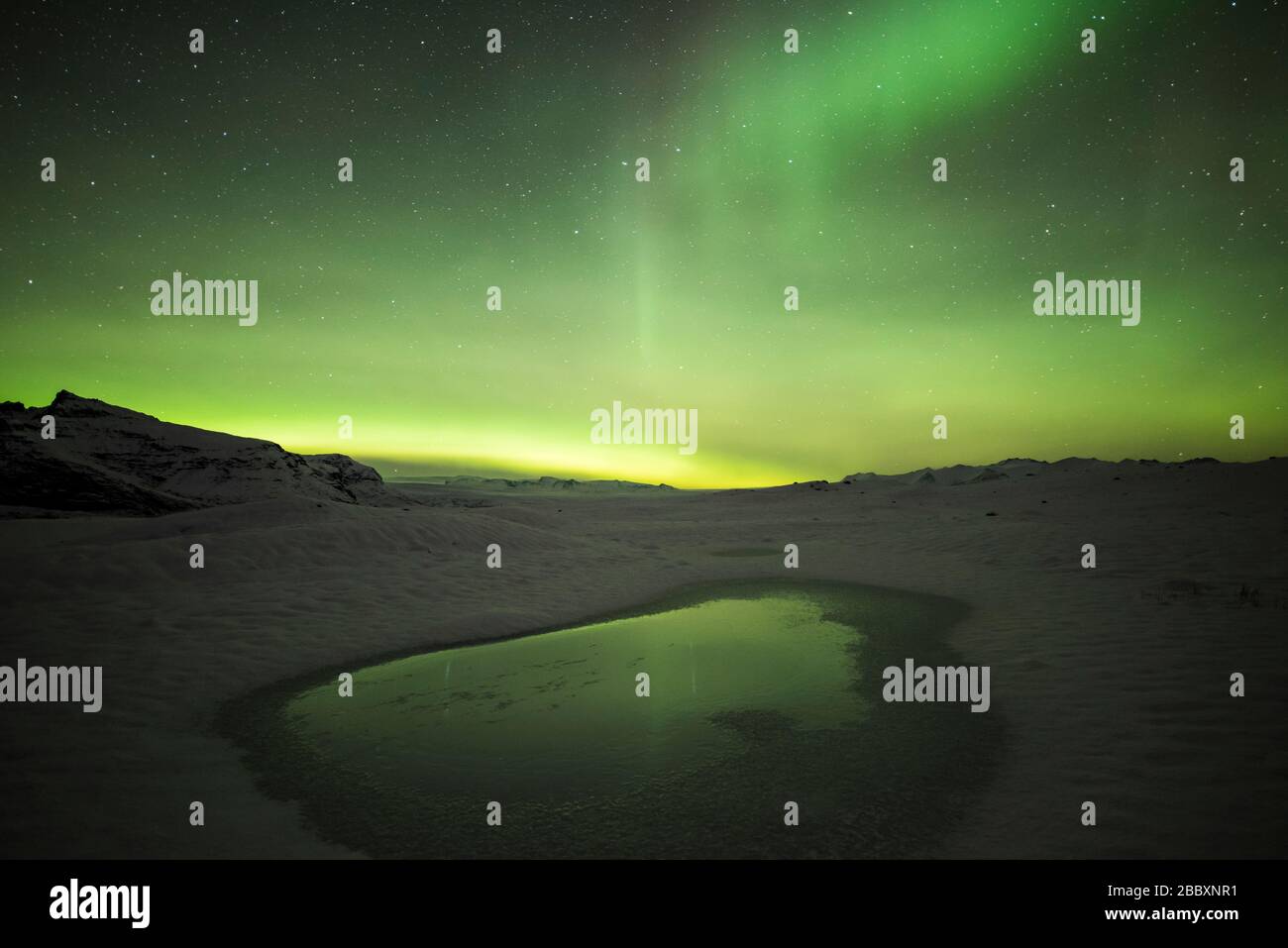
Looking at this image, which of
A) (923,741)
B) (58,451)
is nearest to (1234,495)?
(923,741)

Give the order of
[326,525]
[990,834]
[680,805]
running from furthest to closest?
1. [326,525]
2. [680,805]
3. [990,834]

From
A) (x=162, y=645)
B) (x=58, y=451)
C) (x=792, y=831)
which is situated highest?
(x=58, y=451)

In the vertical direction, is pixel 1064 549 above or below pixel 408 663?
above

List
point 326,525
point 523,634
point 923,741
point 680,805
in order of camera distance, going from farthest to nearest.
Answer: point 326,525
point 523,634
point 923,741
point 680,805

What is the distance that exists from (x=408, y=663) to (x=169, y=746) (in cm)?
388

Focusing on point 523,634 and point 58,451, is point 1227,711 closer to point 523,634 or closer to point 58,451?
point 523,634

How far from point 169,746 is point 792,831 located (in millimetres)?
7368

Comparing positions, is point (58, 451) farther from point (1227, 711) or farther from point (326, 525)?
point (1227, 711)

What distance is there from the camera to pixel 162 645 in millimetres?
10156

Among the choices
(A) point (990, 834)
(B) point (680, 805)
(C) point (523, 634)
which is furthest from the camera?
(C) point (523, 634)

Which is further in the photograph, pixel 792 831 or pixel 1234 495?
pixel 1234 495

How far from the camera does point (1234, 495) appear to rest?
26.1m

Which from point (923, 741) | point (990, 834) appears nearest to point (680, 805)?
point (990, 834)
